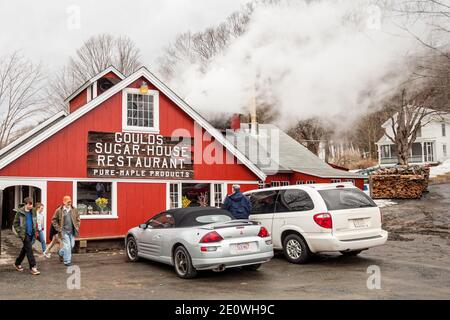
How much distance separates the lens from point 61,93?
3659 cm

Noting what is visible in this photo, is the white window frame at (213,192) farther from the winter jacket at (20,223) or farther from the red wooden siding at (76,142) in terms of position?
the winter jacket at (20,223)

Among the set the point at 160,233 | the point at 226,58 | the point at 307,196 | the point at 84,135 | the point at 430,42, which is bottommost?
the point at 160,233

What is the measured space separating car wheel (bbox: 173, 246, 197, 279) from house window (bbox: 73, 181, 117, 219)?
6.07 meters

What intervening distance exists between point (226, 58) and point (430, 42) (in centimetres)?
1151

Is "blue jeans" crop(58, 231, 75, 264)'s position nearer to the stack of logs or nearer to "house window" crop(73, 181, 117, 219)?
"house window" crop(73, 181, 117, 219)

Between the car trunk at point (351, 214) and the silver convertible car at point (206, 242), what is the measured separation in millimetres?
1618

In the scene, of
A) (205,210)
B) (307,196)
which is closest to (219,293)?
(205,210)

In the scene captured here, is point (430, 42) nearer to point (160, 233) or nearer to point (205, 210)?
point (205, 210)

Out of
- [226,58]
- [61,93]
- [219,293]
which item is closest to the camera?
[219,293]

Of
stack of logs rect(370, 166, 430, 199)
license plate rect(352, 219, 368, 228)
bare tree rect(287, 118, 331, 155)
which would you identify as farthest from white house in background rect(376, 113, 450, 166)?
license plate rect(352, 219, 368, 228)

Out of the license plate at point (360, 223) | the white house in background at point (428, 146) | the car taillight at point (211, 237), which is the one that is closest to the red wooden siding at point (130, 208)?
the car taillight at point (211, 237)

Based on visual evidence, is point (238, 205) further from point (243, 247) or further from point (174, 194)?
point (174, 194)

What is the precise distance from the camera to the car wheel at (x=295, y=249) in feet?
32.9

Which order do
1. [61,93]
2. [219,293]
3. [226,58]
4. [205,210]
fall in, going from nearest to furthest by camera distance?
[219,293] < [205,210] < [226,58] < [61,93]
